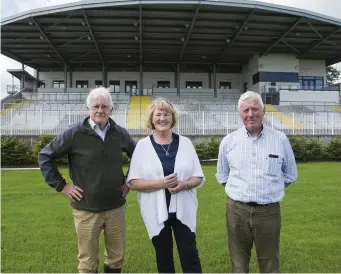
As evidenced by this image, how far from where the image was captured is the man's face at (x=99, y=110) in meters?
3.32

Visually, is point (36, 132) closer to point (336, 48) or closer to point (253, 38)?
point (253, 38)

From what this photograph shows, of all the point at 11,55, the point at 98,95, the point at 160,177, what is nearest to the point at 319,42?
the point at 11,55

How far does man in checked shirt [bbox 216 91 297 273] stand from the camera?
10.2 ft

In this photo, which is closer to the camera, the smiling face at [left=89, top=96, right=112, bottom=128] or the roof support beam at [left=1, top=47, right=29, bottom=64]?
the smiling face at [left=89, top=96, right=112, bottom=128]

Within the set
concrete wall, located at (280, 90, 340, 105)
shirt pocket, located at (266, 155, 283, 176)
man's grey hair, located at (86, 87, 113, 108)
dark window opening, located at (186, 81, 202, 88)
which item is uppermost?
dark window opening, located at (186, 81, 202, 88)

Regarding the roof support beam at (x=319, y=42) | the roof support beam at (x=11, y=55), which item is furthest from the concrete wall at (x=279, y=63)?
the roof support beam at (x=11, y=55)

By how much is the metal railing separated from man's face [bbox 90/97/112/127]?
14420mm

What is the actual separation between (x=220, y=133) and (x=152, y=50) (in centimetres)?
1702

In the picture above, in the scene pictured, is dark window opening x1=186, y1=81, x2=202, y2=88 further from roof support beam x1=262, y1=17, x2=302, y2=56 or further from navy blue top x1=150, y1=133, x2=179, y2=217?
navy blue top x1=150, y1=133, x2=179, y2=217

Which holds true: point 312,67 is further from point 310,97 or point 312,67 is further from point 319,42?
point 319,42

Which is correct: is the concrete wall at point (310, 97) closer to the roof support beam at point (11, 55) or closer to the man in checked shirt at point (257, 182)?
the roof support beam at point (11, 55)

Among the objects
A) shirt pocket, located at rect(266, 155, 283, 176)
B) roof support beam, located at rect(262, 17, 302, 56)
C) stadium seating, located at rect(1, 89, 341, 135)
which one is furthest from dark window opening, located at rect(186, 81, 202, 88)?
shirt pocket, located at rect(266, 155, 283, 176)

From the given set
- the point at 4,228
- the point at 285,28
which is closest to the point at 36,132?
the point at 4,228

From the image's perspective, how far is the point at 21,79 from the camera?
3972cm
